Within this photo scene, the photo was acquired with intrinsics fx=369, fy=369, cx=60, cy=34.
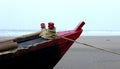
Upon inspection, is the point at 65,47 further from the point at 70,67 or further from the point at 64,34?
the point at 70,67

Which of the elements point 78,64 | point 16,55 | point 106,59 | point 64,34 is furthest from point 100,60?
point 16,55

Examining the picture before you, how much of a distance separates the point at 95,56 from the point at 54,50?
4.42 m

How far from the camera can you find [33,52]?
4.85 m

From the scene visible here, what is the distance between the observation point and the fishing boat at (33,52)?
477 centimetres

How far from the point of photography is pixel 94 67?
7.54 meters

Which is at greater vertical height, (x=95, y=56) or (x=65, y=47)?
(x=65, y=47)

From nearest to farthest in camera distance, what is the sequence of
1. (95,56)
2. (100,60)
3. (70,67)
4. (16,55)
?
(16,55) < (70,67) < (100,60) < (95,56)

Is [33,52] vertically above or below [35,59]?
above

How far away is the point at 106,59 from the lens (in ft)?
28.6

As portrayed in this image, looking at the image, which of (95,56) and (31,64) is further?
(95,56)

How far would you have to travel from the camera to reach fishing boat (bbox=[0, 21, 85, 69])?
4.77 m

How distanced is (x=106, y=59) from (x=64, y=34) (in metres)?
3.74

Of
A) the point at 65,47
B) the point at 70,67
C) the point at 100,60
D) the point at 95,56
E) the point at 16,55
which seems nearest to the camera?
the point at 16,55

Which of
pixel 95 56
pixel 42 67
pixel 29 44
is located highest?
pixel 29 44
